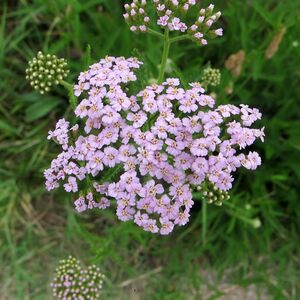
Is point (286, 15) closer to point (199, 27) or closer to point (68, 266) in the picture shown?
point (199, 27)

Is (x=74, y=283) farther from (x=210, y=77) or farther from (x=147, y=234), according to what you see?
(x=210, y=77)

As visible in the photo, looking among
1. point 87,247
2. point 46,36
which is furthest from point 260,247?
point 46,36

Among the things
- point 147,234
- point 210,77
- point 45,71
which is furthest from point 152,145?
point 147,234

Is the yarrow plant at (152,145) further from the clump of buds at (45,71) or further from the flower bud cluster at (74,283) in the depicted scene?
the flower bud cluster at (74,283)

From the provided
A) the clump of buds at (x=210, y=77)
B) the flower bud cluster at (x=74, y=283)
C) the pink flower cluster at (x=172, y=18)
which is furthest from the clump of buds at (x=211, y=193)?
the flower bud cluster at (x=74, y=283)

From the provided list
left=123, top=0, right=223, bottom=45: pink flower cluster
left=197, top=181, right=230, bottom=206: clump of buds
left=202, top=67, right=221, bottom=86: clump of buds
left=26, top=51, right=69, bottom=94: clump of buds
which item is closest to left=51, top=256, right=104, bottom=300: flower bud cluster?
left=197, top=181, right=230, bottom=206: clump of buds

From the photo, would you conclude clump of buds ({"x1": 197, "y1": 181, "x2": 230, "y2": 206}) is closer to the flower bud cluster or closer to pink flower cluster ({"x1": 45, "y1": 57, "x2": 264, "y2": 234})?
pink flower cluster ({"x1": 45, "y1": 57, "x2": 264, "y2": 234})
